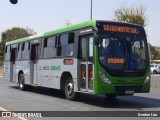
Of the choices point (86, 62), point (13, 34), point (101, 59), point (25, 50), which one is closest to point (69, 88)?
point (86, 62)

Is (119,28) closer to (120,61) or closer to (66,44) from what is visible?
(120,61)

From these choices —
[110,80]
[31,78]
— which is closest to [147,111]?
[110,80]

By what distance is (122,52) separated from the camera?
14.3 metres

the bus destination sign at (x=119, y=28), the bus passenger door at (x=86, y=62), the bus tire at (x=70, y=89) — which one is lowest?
the bus tire at (x=70, y=89)

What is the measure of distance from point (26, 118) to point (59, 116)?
1019mm

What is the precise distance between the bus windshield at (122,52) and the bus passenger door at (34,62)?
6.86m

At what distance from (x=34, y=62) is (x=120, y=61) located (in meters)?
7.52

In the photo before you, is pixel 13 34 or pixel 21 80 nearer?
pixel 21 80

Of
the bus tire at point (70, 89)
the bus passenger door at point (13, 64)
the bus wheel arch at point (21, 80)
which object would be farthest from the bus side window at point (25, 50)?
the bus tire at point (70, 89)

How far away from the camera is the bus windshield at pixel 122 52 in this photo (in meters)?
14.0

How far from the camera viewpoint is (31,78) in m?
A: 20.9

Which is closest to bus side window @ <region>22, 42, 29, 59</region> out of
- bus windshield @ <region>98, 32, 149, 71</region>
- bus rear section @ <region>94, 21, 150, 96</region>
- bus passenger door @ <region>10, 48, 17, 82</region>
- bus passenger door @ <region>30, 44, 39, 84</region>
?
bus passenger door @ <region>30, 44, 39, 84</region>

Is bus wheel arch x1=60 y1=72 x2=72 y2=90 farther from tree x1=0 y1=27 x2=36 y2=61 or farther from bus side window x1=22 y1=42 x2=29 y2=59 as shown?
tree x1=0 y1=27 x2=36 y2=61

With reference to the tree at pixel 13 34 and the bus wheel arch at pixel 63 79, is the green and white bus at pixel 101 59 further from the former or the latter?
the tree at pixel 13 34
